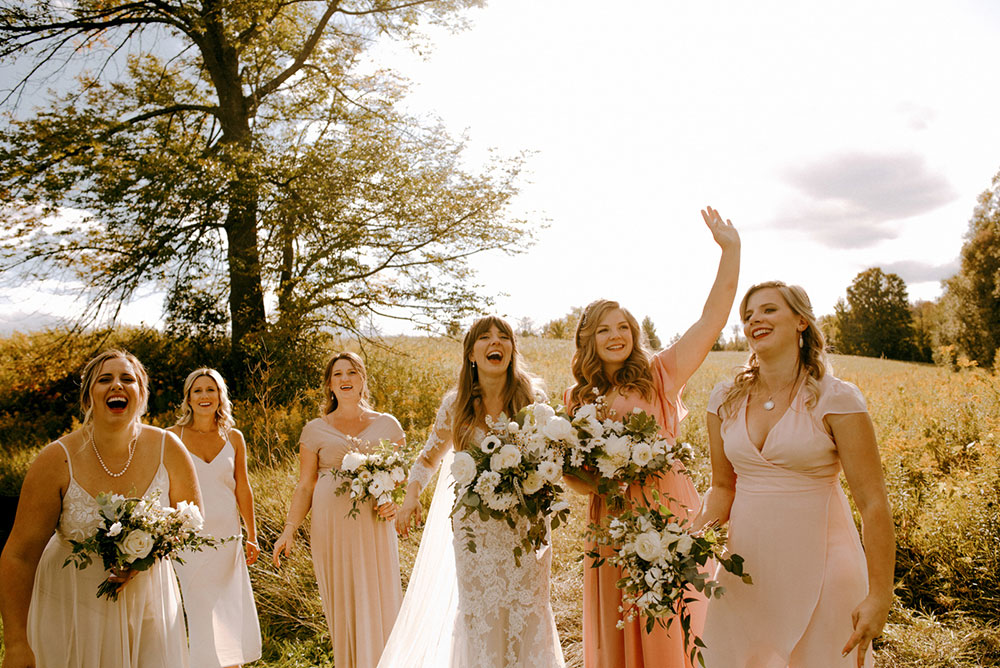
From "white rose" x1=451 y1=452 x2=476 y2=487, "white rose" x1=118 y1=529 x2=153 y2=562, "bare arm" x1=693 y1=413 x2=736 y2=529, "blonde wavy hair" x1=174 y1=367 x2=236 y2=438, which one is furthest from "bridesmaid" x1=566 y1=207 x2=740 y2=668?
"blonde wavy hair" x1=174 y1=367 x2=236 y2=438

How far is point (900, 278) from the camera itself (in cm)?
4688

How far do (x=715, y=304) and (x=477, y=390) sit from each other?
1676 mm

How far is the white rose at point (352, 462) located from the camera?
4984 millimetres

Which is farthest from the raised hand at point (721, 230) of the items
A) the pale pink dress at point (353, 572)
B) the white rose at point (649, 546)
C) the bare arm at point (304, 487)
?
the bare arm at point (304, 487)

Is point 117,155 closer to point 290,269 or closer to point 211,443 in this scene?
point 290,269

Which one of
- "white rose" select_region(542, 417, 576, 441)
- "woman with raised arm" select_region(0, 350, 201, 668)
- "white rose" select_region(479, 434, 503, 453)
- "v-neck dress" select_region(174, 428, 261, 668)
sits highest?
"white rose" select_region(542, 417, 576, 441)

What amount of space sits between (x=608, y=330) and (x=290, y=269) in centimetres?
1187

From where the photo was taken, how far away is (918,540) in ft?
19.5

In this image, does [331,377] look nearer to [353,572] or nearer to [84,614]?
[353,572]

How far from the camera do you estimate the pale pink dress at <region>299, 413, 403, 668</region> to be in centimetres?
500

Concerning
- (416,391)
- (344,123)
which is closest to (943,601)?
(416,391)

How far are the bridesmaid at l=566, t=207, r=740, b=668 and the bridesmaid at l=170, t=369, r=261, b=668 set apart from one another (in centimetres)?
340

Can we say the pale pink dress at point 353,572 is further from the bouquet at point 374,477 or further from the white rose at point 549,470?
the white rose at point 549,470

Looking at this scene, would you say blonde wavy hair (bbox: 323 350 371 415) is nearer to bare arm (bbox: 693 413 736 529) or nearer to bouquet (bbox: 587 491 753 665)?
bare arm (bbox: 693 413 736 529)
